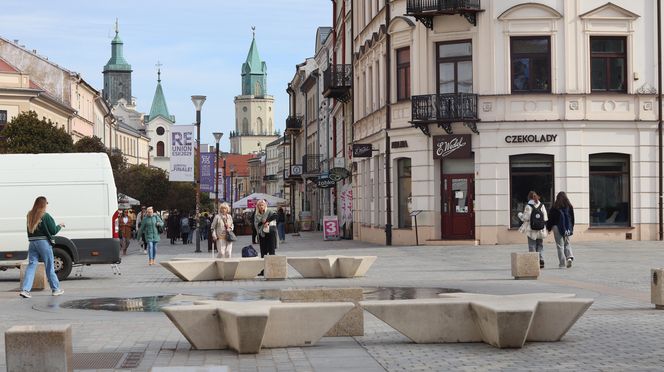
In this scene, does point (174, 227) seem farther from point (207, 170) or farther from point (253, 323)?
point (253, 323)

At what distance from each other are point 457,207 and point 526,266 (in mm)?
16197

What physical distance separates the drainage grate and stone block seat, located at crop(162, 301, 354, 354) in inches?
21.6

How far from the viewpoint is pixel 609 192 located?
37.4 metres

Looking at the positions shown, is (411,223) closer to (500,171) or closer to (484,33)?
(500,171)

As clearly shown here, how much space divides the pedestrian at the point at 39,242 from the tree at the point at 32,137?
46.5 metres

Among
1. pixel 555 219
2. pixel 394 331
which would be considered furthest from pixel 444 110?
pixel 394 331

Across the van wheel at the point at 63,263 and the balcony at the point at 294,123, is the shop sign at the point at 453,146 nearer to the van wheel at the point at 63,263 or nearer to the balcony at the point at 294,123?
the van wheel at the point at 63,263

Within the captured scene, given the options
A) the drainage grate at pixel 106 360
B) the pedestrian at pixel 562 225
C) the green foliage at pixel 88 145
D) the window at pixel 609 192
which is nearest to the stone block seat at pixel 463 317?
the drainage grate at pixel 106 360

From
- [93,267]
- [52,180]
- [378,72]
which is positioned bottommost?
[93,267]

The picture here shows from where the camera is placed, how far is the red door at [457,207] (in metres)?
37.8

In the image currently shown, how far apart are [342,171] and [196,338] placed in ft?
131

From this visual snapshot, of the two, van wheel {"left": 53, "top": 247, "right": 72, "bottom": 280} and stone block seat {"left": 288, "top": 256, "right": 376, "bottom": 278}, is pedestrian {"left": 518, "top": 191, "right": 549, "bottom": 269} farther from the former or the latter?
van wheel {"left": 53, "top": 247, "right": 72, "bottom": 280}

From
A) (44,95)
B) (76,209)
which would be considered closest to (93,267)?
(76,209)

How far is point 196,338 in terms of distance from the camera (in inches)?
456
